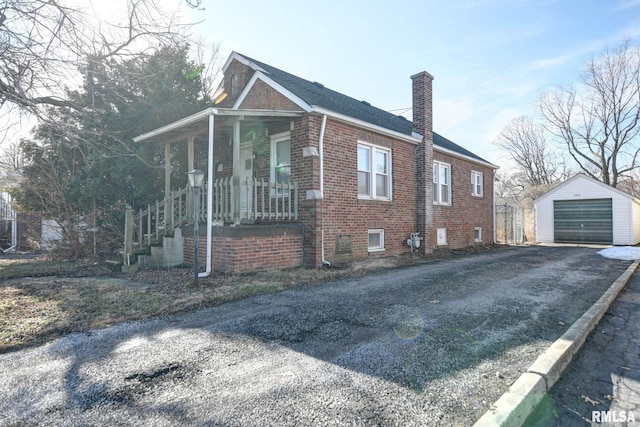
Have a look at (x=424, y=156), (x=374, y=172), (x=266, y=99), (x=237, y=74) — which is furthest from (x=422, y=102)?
(x=237, y=74)

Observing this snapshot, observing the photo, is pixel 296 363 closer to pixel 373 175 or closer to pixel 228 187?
pixel 228 187

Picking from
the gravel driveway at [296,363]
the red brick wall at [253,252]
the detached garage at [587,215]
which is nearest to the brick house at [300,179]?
the red brick wall at [253,252]

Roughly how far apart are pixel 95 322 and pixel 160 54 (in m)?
6.47

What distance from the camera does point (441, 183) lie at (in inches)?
538

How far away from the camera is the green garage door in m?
18.2

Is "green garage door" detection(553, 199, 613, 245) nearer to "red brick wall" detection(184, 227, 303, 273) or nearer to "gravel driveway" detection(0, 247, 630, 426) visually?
"gravel driveway" detection(0, 247, 630, 426)

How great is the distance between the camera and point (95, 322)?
4.44 meters

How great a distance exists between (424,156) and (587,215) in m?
13.3

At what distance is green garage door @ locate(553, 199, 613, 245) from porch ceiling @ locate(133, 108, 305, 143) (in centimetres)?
1829

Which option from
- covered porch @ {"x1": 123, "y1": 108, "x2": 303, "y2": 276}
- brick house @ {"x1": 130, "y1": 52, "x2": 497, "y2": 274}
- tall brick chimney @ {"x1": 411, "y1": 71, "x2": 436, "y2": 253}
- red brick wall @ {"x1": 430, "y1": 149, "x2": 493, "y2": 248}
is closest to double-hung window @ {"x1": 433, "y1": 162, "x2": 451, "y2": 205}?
brick house @ {"x1": 130, "y1": 52, "x2": 497, "y2": 274}

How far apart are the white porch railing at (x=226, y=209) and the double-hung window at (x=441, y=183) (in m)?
6.78

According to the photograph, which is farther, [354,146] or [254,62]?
[254,62]

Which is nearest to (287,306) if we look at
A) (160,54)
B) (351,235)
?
(351,235)

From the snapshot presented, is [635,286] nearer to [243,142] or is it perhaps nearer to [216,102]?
[243,142]
